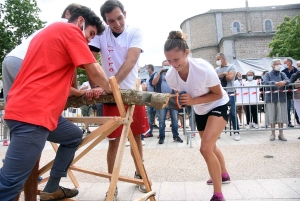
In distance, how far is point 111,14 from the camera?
306 centimetres

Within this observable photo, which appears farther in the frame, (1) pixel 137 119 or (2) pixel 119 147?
(1) pixel 137 119

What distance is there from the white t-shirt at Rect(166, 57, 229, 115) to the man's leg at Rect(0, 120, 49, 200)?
164 centimetres

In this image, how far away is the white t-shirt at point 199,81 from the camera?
2834mm

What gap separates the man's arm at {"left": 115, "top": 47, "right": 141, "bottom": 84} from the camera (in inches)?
119

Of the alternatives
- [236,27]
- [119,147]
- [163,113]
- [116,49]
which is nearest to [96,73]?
[119,147]

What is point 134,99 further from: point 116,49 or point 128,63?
point 116,49

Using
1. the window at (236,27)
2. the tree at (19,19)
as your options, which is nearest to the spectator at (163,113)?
the tree at (19,19)

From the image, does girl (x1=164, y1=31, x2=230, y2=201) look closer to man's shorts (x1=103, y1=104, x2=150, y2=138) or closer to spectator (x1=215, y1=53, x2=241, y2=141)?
man's shorts (x1=103, y1=104, x2=150, y2=138)

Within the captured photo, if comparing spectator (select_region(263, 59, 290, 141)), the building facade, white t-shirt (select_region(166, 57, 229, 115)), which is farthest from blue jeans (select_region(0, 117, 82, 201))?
the building facade

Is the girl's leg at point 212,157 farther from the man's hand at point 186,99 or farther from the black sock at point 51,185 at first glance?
the black sock at point 51,185

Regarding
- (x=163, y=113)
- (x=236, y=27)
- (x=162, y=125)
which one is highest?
(x=236, y=27)

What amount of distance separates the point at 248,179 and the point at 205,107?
4.25 ft

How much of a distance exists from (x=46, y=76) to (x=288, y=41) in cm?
3180

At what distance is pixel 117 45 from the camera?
3.23m
